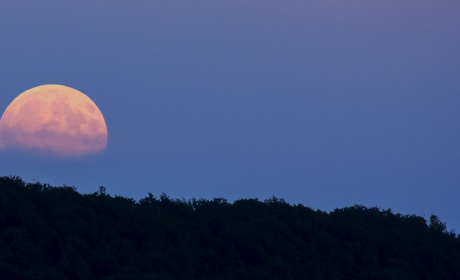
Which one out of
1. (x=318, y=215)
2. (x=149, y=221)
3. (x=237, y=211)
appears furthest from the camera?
(x=318, y=215)

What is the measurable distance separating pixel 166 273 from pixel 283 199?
1133cm

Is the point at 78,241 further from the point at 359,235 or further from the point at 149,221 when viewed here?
the point at 359,235

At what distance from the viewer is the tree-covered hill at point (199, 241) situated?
22.9m

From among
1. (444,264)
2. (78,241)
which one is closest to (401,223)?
(444,264)


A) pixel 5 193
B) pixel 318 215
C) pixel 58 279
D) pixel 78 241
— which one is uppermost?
pixel 318 215

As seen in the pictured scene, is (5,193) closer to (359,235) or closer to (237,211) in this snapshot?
(237,211)

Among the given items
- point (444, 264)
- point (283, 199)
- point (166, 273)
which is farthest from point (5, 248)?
point (444, 264)

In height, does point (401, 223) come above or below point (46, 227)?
above

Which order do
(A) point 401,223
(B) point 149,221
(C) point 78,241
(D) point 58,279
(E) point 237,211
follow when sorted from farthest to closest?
(A) point 401,223 < (E) point 237,211 < (B) point 149,221 < (C) point 78,241 < (D) point 58,279

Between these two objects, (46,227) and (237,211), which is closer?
(46,227)

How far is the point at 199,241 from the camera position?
2680 centimetres

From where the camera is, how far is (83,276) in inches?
866

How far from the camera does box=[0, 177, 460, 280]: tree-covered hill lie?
22.9 m

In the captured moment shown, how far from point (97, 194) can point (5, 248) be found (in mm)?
6784
